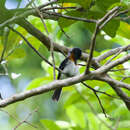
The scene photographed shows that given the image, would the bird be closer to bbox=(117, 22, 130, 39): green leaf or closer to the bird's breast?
the bird's breast

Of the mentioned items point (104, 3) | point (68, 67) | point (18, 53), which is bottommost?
point (68, 67)

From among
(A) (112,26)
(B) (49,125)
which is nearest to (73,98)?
(B) (49,125)

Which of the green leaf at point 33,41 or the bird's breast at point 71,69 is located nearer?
the green leaf at point 33,41

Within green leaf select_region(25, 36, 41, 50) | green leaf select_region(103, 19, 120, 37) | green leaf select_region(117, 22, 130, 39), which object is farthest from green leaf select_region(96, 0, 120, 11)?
green leaf select_region(25, 36, 41, 50)

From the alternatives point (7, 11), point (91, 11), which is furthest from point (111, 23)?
point (7, 11)

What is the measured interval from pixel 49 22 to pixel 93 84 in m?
0.68

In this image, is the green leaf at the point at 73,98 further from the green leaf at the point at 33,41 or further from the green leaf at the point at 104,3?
the green leaf at the point at 104,3

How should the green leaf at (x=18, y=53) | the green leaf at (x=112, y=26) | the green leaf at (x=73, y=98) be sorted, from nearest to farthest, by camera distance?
1. the green leaf at (x=112, y=26)
2. the green leaf at (x=18, y=53)
3. the green leaf at (x=73, y=98)

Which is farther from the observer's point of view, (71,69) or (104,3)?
(71,69)

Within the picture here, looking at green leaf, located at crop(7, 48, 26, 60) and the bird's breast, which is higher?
green leaf, located at crop(7, 48, 26, 60)

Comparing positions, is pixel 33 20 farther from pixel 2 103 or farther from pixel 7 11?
pixel 2 103

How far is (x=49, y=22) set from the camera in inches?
99.0

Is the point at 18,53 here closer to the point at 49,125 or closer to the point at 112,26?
the point at 49,125

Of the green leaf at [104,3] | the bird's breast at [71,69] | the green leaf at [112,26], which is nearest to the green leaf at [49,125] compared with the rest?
the bird's breast at [71,69]
